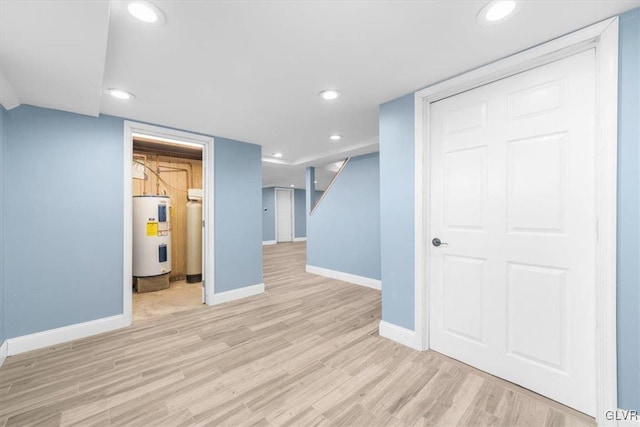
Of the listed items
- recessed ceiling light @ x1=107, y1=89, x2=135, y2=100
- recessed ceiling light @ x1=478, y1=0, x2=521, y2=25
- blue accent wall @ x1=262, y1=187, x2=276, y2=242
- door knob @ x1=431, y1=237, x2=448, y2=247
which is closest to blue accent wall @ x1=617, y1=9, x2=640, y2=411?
recessed ceiling light @ x1=478, y1=0, x2=521, y2=25

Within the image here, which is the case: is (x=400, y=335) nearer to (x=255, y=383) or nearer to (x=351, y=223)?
(x=255, y=383)

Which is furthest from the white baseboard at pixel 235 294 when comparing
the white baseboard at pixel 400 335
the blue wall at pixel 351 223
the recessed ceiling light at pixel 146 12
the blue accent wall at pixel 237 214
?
the recessed ceiling light at pixel 146 12

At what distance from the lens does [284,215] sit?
10.7 meters

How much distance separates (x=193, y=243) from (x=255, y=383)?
3378mm

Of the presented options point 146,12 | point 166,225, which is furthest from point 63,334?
point 146,12

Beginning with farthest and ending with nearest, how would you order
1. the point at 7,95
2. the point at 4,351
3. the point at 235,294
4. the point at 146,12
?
the point at 235,294 < the point at 4,351 < the point at 7,95 < the point at 146,12

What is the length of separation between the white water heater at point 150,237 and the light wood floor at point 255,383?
1.54 metres

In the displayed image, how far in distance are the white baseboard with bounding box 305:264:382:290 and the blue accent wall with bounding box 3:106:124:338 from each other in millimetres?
3193

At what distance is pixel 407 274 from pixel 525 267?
0.87 meters

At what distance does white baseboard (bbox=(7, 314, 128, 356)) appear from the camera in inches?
87.5

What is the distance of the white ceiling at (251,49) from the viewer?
132 centimetres

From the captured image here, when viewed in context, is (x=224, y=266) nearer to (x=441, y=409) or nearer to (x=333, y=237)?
(x=333, y=237)

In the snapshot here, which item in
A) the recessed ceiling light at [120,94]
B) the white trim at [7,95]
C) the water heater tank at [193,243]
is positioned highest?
the recessed ceiling light at [120,94]

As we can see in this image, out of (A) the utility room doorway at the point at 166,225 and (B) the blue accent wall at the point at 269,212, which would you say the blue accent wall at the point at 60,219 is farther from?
(B) the blue accent wall at the point at 269,212
